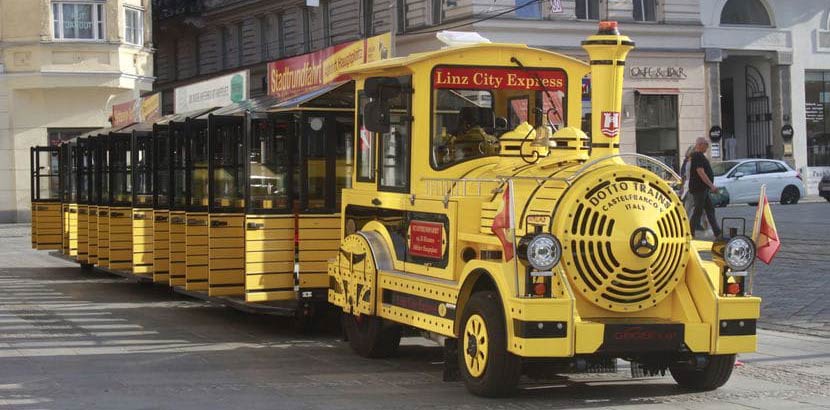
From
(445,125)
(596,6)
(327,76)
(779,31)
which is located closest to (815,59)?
(779,31)

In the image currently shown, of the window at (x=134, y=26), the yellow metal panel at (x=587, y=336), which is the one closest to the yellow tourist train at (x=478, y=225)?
the yellow metal panel at (x=587, y=336)

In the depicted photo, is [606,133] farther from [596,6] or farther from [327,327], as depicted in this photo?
[596,6]

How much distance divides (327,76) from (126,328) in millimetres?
3537

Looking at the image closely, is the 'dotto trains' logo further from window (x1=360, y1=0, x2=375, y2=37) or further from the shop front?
window (x1=360, y1=0, x2=375, y2=37)

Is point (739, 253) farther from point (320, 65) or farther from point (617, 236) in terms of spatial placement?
point (320, 65)

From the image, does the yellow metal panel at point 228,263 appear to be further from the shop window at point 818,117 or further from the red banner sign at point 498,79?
the shop window at point 818,117

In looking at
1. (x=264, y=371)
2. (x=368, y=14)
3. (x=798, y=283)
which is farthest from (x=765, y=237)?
(x=368, y=14)

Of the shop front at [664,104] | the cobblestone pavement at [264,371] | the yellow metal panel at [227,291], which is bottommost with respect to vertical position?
the cobblestone pavement at [264,371]

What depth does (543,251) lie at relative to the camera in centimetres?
903

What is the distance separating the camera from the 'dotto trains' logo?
9.94m

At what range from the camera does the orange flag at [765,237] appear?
9.95m

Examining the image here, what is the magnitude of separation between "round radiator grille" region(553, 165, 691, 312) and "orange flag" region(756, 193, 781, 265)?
0.81 m

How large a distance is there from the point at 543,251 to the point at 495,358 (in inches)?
35.1

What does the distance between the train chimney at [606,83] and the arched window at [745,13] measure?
34040 mm
